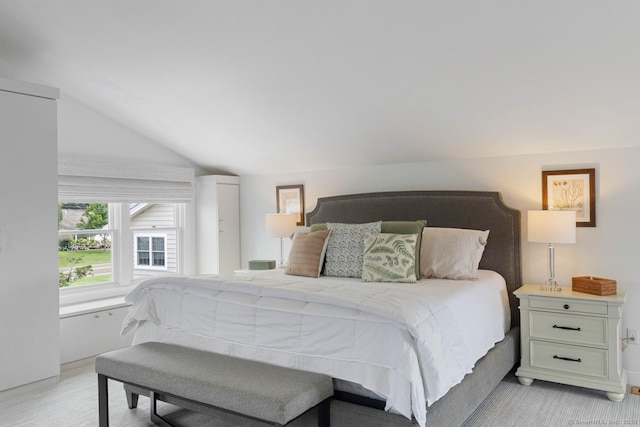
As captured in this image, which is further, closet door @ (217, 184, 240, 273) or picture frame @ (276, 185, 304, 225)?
closet door @ (217, 184, 240, 273)

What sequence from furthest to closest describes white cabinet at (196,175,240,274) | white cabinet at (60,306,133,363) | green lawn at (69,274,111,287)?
white cabinet at (196,175,240,274) → green lawn at (69,274,111,287) → white cabinet at (60,306,133,363)

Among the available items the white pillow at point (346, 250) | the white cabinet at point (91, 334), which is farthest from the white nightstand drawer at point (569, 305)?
the white cabinet at point (91, 334)

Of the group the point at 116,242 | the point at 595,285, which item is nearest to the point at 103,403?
the point at 116,242

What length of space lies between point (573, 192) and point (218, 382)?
117 inches

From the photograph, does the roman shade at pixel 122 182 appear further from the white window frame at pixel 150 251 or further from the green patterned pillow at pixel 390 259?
the green patterned pillow at pixel 390 259

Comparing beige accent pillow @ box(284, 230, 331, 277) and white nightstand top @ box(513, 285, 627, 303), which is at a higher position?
beige accent pillow @ box(284, 230, 331, 277)

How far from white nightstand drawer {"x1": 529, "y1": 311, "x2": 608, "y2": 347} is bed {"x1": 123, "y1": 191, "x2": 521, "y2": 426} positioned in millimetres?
218

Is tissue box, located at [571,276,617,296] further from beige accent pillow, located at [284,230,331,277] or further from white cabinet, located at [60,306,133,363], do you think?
white cabinet, located at [60,306,133,363]

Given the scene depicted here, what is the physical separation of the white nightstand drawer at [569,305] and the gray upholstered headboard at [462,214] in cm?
45

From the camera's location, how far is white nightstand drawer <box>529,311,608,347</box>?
134 inches

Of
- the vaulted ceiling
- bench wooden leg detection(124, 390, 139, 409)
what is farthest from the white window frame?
bench wooden leg detection(124, 390, 139, 409)

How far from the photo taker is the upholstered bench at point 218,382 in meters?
2.29

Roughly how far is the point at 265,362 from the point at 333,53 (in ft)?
6.56

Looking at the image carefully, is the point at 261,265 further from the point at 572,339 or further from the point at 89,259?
the point at 572,339
